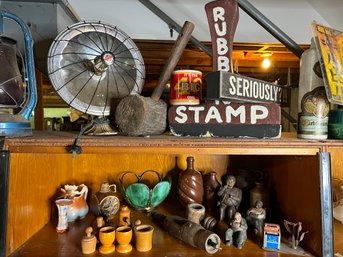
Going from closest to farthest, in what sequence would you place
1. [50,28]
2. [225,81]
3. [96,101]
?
[225,81], [96,101], [50,28]

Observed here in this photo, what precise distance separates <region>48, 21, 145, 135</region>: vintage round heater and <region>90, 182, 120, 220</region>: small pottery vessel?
269 mm

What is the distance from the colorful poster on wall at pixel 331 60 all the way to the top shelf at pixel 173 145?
0.45 feet

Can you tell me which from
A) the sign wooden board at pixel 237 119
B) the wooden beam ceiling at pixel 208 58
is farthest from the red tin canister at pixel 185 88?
the wooden beam ceiling at pixel 208 58

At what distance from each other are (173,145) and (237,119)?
0.20 m

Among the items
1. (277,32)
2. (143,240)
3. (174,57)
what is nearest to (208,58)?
(277,32)

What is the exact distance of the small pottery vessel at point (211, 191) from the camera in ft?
2.98

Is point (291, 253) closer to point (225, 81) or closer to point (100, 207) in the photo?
point (225, 81)

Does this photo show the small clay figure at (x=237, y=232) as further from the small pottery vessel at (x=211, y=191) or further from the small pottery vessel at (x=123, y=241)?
the small pottery vessel at (x=123, y=241)

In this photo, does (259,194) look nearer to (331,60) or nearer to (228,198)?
(228,198)

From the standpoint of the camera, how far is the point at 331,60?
0.69m

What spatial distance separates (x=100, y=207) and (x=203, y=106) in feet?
1.69

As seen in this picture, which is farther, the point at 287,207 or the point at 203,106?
the point at 287,207


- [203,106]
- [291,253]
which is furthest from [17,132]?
[291,253]

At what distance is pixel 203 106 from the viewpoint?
69 centimetres
